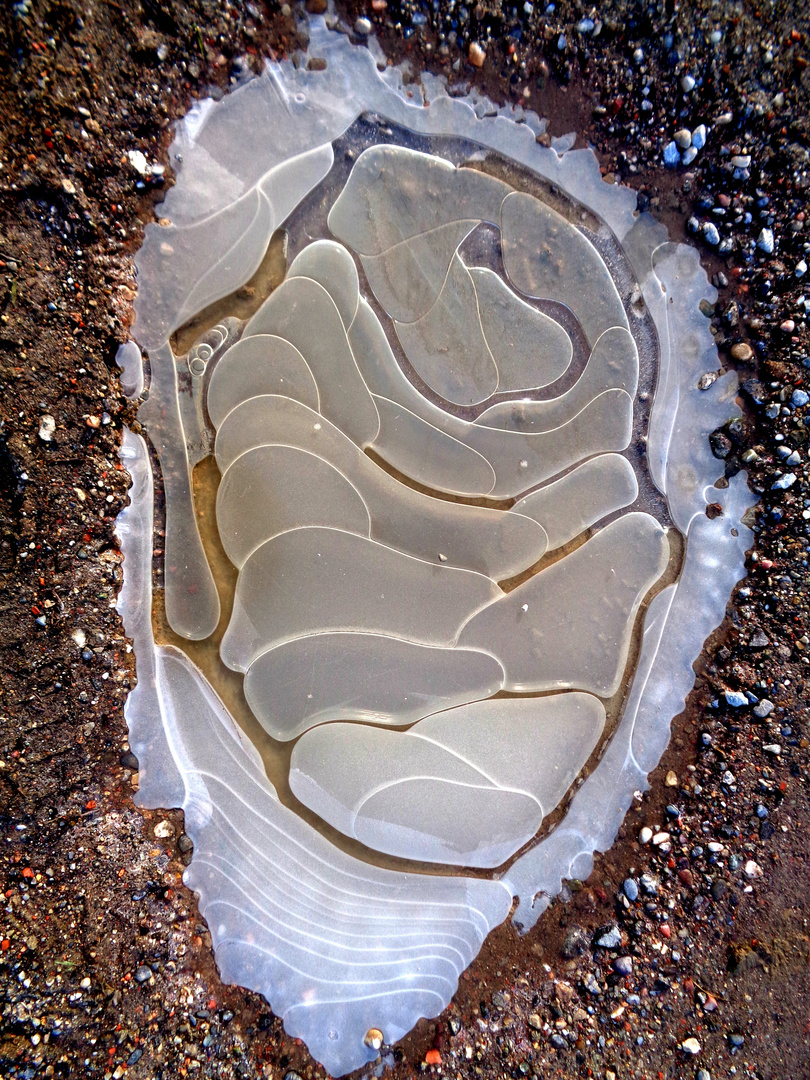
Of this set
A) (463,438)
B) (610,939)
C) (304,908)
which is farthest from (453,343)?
(610,939)

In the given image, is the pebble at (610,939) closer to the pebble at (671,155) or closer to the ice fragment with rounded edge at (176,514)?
the ice fragment with rounded edge at (176,514)

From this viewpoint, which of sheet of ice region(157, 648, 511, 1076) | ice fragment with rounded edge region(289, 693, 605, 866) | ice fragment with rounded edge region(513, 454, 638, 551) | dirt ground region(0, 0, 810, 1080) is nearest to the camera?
dirt ground region(0, 0, 810, 1080)

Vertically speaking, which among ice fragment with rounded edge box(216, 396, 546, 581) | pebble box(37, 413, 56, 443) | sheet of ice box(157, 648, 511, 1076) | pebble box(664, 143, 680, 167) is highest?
pebble box(664, 143, 680, 167)

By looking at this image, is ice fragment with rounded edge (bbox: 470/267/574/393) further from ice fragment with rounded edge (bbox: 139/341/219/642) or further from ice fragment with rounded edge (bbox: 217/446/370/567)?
ice fragment with rounded edge (bbox: 139/341/219/642)

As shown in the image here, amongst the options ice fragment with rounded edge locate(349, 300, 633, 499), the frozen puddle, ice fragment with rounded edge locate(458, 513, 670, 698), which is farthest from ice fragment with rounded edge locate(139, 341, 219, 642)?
ice fragment with rounded edge locate(458, 513, 670, 698)

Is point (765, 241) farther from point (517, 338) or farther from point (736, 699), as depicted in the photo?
point (736, 699)

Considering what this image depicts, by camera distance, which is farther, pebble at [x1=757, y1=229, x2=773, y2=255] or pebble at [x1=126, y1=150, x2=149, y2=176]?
pebble at [x1=757, y1=229, x2=773, y2=255]

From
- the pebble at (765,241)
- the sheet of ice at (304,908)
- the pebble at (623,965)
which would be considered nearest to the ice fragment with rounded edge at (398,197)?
Result: the pebble at (765,241)
